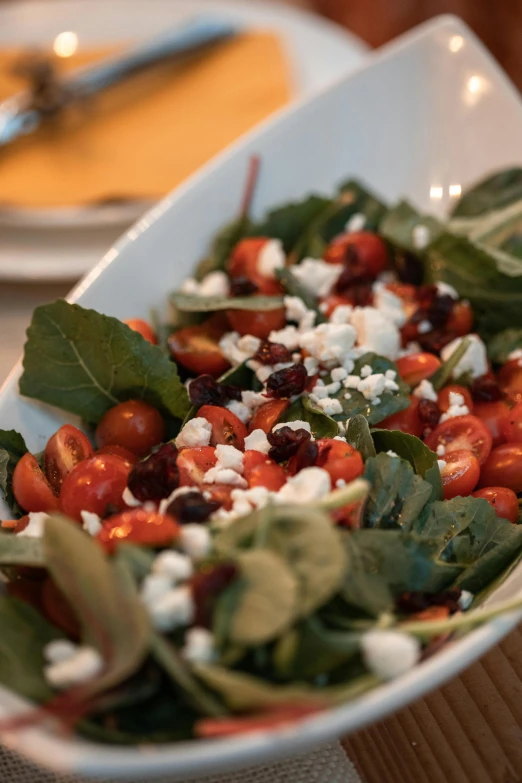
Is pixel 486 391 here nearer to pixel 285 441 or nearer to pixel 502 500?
pixel 502 500

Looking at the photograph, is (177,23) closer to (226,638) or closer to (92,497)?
(92,497)

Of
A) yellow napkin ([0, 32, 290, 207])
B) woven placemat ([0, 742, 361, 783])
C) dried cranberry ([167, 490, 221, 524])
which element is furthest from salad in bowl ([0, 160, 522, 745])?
yellow napkin ([0, 32, 290, 207])

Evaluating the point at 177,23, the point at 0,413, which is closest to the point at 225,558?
the point at 0,413

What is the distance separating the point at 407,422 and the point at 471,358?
23 cm

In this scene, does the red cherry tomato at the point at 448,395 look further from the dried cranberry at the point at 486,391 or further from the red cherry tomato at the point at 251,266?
the red cherry tomato at the point at 251,266

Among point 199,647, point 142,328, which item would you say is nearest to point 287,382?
point 142,328

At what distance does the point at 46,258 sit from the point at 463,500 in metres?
1.34

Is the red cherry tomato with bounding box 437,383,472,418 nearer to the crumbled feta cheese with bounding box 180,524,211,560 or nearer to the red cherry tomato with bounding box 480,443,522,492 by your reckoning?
the red cherry tomato with bounding box 480,443,522,492

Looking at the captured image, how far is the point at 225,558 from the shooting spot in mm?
1090

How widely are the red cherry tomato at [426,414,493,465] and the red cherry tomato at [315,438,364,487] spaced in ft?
0.89

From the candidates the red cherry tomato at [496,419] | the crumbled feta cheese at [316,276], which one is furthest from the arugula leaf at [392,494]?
the crumbled feta cheese at [316,276]

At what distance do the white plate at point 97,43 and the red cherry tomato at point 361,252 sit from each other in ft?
1.91

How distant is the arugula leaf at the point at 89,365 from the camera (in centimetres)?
161

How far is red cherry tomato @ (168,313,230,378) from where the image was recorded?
174cm
